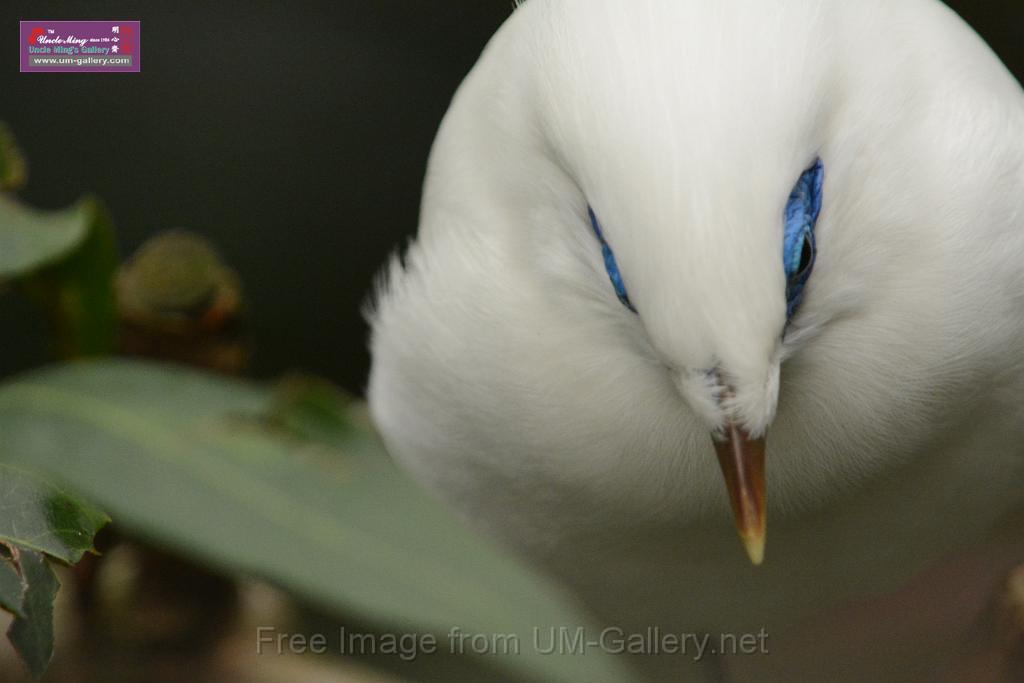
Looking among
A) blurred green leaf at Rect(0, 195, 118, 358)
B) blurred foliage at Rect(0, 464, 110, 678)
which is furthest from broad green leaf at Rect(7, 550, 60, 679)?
blurred green leaf at Rect(0, 195, 118, 358)

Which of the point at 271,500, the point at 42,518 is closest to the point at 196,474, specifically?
the point at 271,500

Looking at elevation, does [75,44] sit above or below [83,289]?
above

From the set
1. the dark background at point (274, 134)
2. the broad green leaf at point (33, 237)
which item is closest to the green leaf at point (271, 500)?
the broad green leaf at point (33, 237)

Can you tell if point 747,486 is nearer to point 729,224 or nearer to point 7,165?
point 729,224

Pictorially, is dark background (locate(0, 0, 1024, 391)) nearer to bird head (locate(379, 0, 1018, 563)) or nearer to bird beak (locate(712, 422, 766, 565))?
bird head (locate(379, 0, 1018, 563))

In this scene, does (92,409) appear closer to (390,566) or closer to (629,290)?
(390,566)

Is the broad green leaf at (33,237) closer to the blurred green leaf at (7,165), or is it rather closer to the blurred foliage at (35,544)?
the blurred green leaf at (7,165)

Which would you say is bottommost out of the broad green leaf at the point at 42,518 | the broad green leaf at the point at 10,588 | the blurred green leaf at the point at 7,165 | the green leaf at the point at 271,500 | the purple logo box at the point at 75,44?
the green leaf at the point at 271,500
